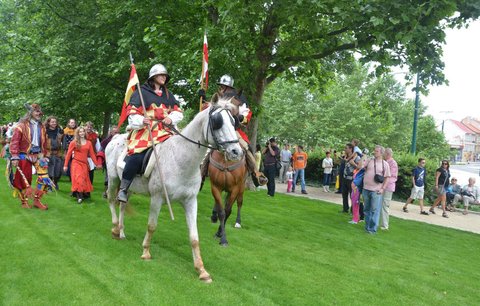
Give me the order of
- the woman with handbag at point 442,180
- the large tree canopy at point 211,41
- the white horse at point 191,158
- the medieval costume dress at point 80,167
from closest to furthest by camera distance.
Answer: the white horse at point 191,158 < the large tree canopy at point 211,41 < the medieval costume dress at point 80,167 < the woman with handbag at point 442,180

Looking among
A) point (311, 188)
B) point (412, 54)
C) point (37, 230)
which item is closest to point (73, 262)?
point (37, 230)

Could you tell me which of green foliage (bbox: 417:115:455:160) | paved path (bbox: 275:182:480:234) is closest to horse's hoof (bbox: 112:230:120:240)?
paved path (bbox: 275:182:480:234)

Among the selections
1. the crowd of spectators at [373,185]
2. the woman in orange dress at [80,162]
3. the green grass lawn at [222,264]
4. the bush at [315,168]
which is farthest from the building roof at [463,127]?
the woman in orange dress at [80,162]

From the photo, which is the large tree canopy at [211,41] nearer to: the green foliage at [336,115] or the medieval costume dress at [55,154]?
the medieval costume dress at [55,154]

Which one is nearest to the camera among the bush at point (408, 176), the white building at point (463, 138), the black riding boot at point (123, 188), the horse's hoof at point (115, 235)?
the black riding boot at point (123, 188)

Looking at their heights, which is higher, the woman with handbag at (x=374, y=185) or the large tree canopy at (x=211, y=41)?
the large tree canopy at (x=211, y=41)

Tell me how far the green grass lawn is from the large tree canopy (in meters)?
5.07

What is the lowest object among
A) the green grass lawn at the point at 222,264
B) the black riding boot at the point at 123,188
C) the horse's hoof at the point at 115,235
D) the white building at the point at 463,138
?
the green grass lawn at the point at 222,264

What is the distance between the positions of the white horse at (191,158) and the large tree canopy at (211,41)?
228 inches

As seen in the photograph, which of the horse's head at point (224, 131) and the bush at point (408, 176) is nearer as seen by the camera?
the horse's head at point (224, 131)

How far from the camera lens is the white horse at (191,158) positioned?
520 centimetres

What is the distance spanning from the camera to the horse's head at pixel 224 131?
16.7ft

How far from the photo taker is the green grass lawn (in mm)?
5258

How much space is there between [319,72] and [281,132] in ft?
81.9
